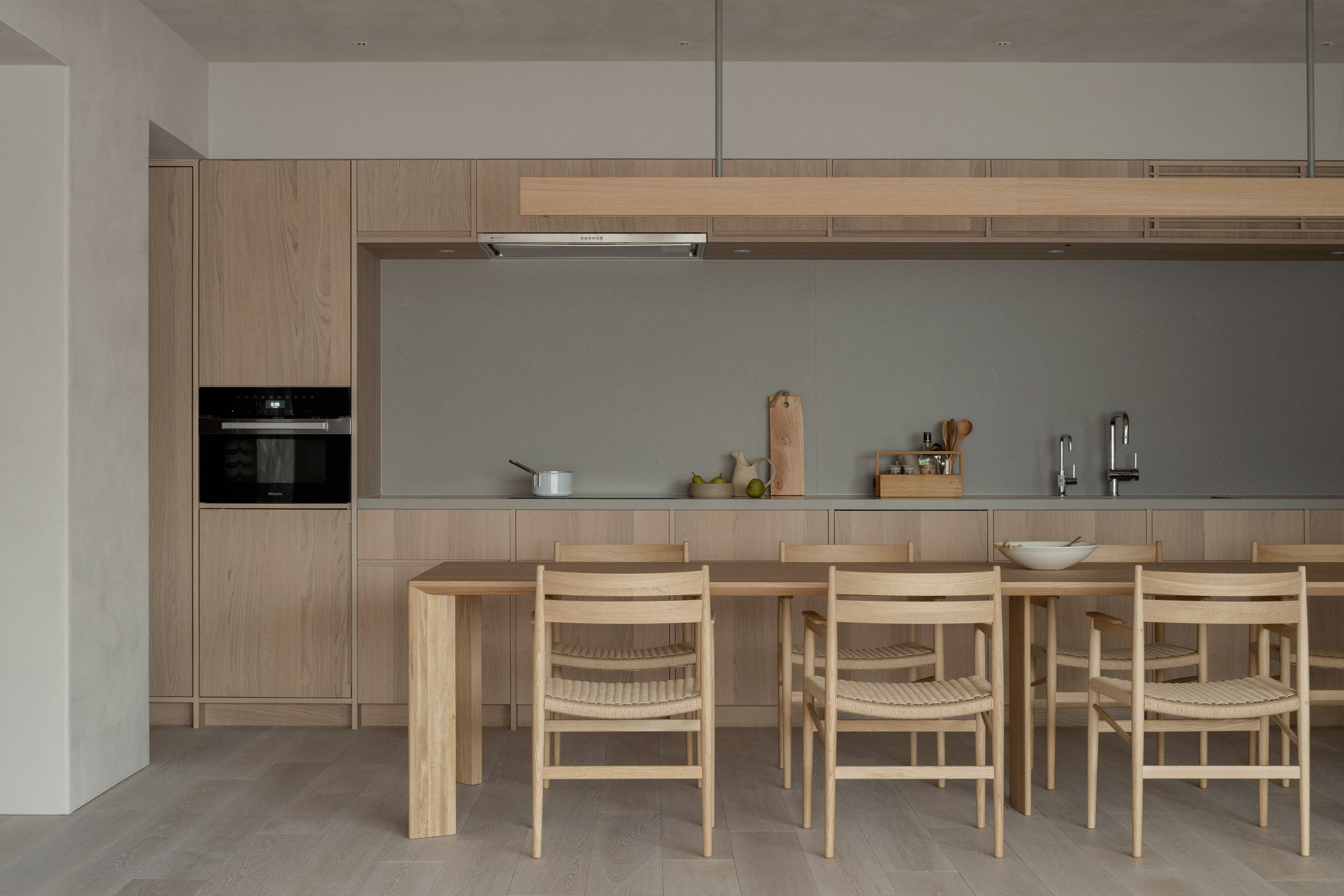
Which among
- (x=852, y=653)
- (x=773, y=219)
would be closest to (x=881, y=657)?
(x=852, y=653)

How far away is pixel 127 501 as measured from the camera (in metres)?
3.54

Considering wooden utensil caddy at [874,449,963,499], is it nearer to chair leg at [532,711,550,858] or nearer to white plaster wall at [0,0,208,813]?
chair leg at [532,711,550,858]

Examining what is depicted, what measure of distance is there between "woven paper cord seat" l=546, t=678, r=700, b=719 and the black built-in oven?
5.87ft

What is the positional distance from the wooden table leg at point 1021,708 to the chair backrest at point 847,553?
0.57 metres

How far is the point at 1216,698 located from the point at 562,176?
3.13m

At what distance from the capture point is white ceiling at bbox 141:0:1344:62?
387 cm

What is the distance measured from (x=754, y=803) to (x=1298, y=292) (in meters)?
3.72

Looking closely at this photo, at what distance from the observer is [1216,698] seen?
2836 mm

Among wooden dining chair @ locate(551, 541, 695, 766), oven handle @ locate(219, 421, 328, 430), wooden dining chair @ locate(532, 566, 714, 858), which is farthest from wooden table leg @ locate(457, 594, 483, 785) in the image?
oven handle @ locate(219, 421, 328, 430)

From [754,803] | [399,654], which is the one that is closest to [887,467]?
[754,803]

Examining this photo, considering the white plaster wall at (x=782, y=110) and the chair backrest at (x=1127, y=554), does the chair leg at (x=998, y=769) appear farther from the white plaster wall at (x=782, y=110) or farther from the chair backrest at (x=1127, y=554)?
the white plaster wall at (x=782, y=110)

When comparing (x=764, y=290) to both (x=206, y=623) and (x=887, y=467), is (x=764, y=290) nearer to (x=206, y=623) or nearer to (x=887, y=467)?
(x=887, y=467)

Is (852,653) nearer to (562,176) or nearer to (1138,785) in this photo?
(1138,785)

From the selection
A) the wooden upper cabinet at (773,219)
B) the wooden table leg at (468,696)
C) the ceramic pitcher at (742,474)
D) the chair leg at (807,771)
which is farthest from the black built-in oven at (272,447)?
the chair leg at (807,771)
